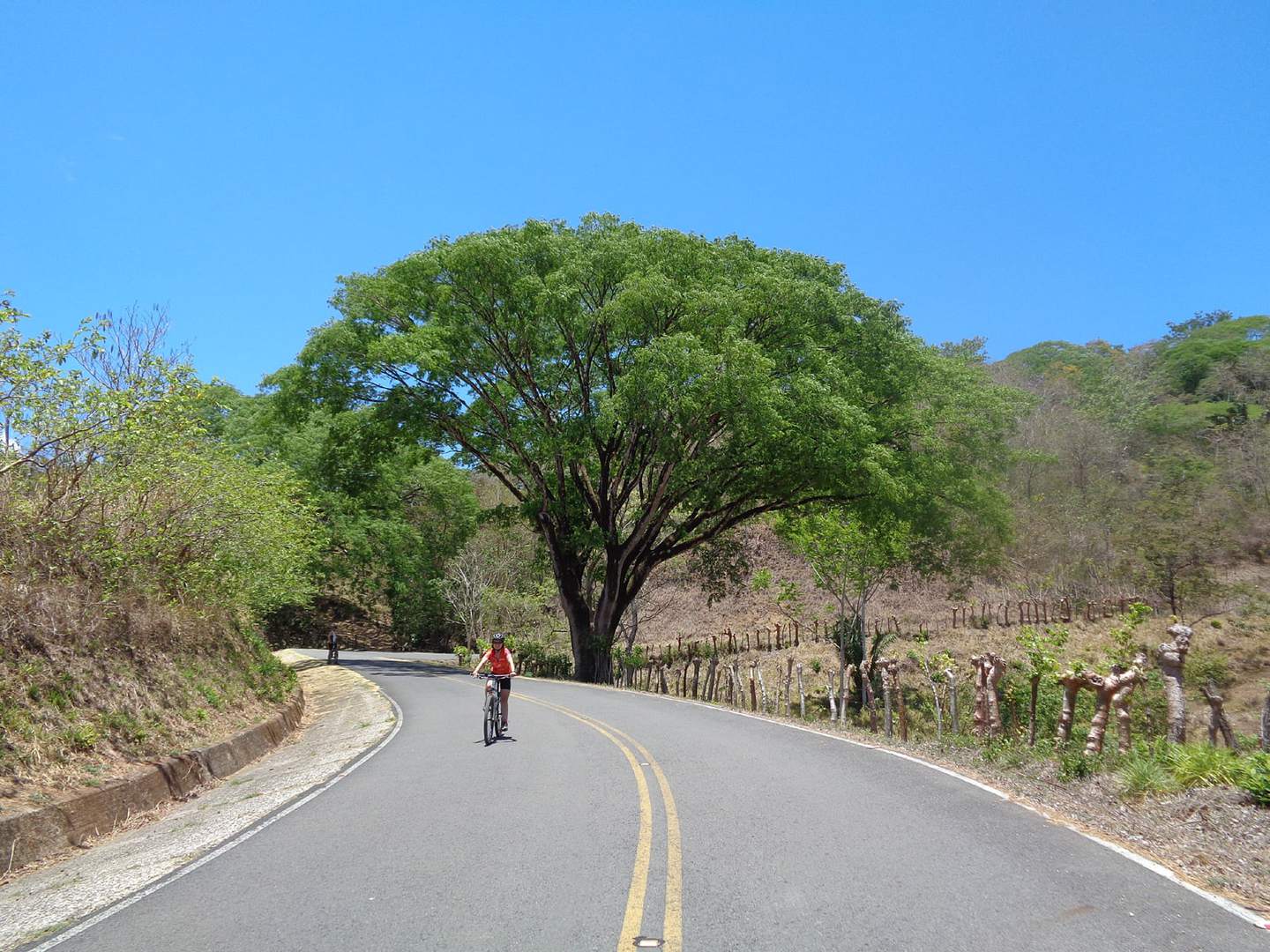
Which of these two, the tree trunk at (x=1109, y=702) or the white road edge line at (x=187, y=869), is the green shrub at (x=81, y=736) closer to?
the white road edge line at (x=187, y=869)

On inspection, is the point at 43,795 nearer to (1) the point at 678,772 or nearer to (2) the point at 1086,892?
(1) the point at 678,772

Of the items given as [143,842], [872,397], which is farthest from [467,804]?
[872,397]

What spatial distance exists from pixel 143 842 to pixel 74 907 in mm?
2292

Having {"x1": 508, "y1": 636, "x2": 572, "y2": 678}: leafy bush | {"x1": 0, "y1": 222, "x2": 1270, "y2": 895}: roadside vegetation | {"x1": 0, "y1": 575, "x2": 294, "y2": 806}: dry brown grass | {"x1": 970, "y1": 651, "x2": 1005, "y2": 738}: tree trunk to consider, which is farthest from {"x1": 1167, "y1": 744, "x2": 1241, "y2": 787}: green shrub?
{"x1": 508, "y1": 636, "x2": 572, "y2": 678}: leafy bush

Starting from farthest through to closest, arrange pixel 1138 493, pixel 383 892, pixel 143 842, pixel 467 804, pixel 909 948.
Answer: pixel 1138 493 → pixel 467 804 → pixel 143 842 → pixel 383 892 → pixel 909 948

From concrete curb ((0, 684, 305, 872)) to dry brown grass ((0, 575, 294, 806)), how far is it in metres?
0.23

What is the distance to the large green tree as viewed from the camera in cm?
2419

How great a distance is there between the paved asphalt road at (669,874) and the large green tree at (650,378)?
47.0ft

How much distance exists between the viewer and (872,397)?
27.6m

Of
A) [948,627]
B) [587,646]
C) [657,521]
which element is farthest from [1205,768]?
[948,627]

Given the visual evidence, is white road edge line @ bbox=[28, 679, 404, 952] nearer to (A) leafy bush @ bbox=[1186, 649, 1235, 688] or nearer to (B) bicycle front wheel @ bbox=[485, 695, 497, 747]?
(B) bicycle front wheel @ bbox=[485, 695, 497, 747]

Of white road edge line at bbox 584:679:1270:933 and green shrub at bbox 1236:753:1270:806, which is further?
green shrub at bbox 1236:753:1270:806

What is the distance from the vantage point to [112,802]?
9.22 meters

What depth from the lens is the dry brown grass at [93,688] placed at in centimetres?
911
